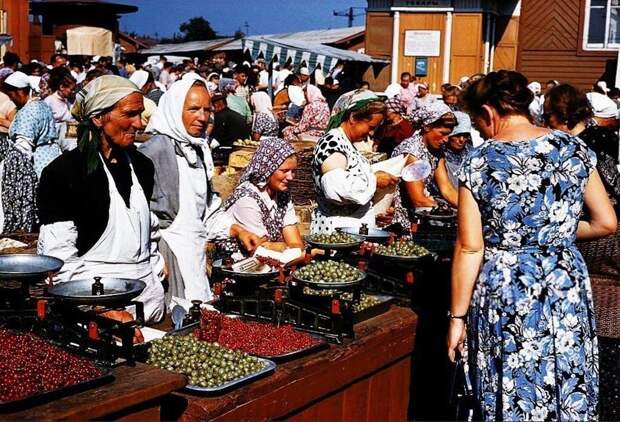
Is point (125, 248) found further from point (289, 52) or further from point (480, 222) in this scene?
point (289, 52)

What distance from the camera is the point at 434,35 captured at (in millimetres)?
19656

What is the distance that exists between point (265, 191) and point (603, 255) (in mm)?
1714

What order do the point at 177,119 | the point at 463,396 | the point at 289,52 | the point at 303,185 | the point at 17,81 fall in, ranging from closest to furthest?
the point at 463,396, the point at 177,119, the point at 303,185, the point at 17,81, the point at 289,52

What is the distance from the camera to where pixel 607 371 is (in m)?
4.33

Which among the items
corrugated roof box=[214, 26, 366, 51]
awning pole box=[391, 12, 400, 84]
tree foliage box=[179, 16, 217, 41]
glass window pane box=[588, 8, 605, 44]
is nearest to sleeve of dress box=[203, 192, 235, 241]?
awning pole box=[391, 12, 400, 84]

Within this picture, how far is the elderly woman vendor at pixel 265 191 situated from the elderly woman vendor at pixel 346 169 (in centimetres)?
34

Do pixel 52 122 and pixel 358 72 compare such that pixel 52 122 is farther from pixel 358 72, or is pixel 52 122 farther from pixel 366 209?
pixel 358 72

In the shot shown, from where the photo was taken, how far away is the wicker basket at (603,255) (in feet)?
13.7

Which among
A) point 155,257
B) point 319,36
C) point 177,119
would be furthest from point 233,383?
point 319,36

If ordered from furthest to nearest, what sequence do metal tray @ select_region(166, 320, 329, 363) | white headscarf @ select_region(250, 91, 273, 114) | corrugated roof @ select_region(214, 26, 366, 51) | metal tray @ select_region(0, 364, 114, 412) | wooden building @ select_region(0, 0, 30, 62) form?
1. corrugated roof @ select_region(214, 26, 366, 51)
2. wooden building @ select_region(0, 0, 30, 62)
3. white headscarf @ select_region(250, 91, 273, 114)
4. metal tray @ select_region(166, 320, 329, 363)
5. metal tray @ select_region(0, 364, 114, 412)

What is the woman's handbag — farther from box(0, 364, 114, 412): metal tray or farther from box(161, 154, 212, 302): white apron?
box(0, 364, 114, 412): metal tray

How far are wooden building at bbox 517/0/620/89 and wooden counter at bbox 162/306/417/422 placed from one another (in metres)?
16.8

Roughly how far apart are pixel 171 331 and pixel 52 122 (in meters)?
4.57

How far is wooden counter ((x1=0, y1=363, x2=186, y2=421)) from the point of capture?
1.99 meters
